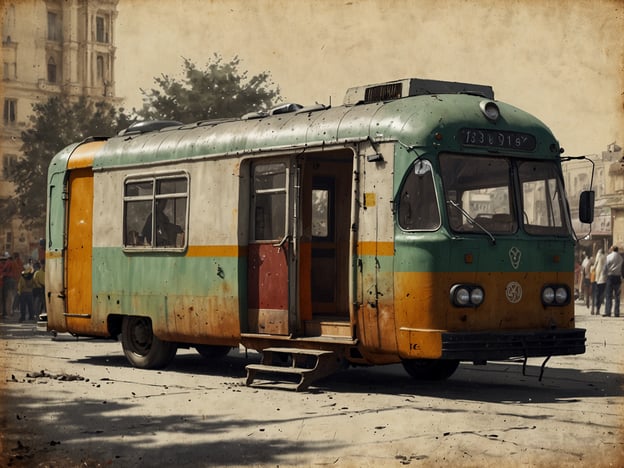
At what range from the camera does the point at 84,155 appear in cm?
1639

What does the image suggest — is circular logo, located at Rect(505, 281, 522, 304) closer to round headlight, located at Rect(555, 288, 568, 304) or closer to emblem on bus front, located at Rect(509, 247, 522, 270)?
emblem on bus front, located at Rect(509, 247, 522, 270)

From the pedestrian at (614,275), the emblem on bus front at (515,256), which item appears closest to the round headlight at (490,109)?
the emblem on bus front at (515,256)

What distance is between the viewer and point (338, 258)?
1387cm

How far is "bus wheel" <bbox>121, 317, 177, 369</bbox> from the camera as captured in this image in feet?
49.4

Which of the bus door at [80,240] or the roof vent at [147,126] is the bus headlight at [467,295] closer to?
the roof vent at [147,126]

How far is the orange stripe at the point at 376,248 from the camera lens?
11797mm

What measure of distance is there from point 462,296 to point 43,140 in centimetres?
3286

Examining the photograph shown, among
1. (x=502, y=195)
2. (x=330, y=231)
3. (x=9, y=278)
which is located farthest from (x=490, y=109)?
(x=9, y=278)

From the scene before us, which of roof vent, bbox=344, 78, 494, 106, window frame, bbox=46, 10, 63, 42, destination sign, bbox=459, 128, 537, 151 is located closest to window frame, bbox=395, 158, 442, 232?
destination sign, bbox=459, 128, 537, 151

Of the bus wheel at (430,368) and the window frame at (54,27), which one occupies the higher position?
the window frame at (54,27)

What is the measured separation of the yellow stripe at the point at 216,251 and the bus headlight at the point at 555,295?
11.8ft

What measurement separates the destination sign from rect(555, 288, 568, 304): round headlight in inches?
61.2

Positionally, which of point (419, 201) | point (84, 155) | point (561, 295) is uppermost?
point (84, 155)

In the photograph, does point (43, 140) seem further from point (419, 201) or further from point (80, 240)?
point (419, 201)
